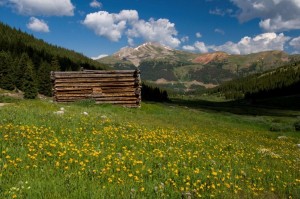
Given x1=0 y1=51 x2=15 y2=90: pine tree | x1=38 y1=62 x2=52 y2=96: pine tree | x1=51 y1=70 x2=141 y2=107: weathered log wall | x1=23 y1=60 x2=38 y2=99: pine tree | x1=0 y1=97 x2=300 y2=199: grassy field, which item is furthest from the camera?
x1=38 y1=62 x2=52 y2=96: pine tree

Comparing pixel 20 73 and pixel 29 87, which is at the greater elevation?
pixel 20 73

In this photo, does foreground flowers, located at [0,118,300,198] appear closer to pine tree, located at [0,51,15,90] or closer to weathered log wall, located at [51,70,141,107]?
weathered log wall, located at [51,70,141,107]

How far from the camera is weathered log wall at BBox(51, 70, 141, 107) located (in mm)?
38031

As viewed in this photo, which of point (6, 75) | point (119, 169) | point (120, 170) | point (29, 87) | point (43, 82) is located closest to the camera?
point (119, 169)

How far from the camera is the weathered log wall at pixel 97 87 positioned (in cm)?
3803

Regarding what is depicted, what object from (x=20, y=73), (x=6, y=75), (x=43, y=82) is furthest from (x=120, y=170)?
(x=43, y=82)

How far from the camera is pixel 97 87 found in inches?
1505

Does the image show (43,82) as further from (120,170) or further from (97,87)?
(120,170)

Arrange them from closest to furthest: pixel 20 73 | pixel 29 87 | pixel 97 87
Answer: pixel 97 87 < pixel 29 87 < pixel 20 73

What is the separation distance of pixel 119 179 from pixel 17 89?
3612 inches

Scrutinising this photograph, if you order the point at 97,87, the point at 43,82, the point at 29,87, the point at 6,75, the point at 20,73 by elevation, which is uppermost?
the point at 20,73

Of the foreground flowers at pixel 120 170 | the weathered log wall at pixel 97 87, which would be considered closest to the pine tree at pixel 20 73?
the weathered log wall at pixel 97 87

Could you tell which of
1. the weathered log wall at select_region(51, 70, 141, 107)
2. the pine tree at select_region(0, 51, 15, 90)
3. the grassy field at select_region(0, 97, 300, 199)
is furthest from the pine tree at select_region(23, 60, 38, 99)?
the grassy field at select_region(0, 97, 300, 199)

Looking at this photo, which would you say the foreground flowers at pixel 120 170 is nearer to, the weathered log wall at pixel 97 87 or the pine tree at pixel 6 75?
the weathered log wall at pixel 97 87
